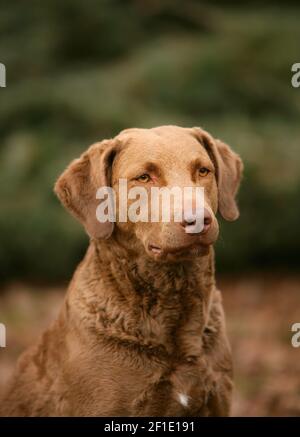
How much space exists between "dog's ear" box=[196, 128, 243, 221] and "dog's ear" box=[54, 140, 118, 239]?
561 mm

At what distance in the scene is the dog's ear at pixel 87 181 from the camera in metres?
4.44

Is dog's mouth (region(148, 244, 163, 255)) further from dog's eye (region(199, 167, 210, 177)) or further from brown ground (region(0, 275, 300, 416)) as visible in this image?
brown ground (region(0, 275, 300, 416))

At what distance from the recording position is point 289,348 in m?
7.60

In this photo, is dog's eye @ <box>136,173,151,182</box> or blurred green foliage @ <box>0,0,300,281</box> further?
blurred green foliage @ <box>0,0,300,281</box>

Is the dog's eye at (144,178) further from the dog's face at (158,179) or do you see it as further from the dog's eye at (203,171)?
the dog's eye at (203,171)

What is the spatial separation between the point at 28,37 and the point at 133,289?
727 centimetres

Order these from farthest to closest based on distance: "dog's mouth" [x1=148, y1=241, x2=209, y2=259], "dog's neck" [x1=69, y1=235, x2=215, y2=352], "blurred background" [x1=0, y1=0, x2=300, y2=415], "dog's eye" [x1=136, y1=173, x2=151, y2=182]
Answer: "blurred background" [x1=0, y1=0, x2=300, y2=415], "dog's neck" [x1=69, y1=235, x2=215, y2=352], "dog's eye" [x1=136, y1=173, x2=151, y2=182], "dog's mouth" [x1=148, y1=241, x2=209, y2=259]

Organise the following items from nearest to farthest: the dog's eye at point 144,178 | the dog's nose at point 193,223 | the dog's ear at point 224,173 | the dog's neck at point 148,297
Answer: the dog's nose at point 193,223 < the dog's eye at point 144,178 < the dog's neck at point 148,297 < the dog's ear at point 224,173

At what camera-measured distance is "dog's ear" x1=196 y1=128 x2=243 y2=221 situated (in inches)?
180

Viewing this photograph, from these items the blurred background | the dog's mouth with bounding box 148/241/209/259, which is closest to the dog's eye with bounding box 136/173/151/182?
the dog's mouth with bounding box 148/241/209/259

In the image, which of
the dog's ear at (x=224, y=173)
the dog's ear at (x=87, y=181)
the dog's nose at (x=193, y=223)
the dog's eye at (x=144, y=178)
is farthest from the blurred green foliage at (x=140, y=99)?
the dog's nose at (x=193, y=223)

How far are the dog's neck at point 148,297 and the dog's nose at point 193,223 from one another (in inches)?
18.0

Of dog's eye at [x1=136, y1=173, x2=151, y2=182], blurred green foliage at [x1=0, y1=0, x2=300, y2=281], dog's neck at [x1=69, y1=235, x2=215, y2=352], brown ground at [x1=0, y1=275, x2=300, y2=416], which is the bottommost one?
brown ground at [x1=0, y1=275, x2=300, y2=416]
